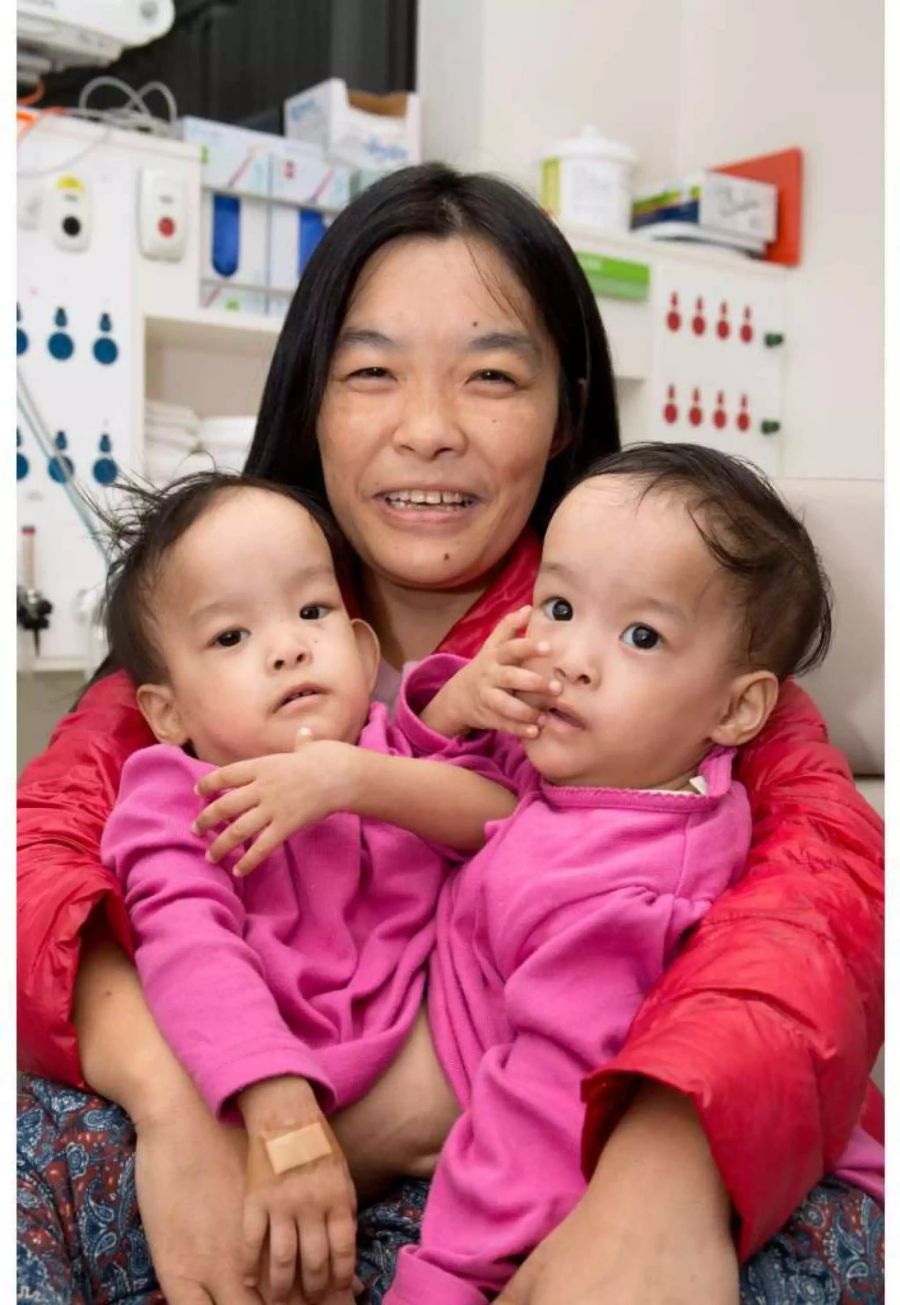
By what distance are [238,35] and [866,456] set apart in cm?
206

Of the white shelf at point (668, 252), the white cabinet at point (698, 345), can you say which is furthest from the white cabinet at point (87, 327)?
the white cabinet at point (698, 345)

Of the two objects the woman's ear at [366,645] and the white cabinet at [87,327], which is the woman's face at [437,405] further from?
the white cabinet at [87,327]

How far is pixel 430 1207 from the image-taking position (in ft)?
3.30

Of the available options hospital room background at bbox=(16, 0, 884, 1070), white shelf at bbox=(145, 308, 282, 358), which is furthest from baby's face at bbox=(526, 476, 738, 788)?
white shelf at bbox=(145, 308, 282, 358)

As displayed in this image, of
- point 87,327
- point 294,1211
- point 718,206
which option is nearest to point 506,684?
point 294,1211

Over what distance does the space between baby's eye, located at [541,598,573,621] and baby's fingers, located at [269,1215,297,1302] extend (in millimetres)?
508

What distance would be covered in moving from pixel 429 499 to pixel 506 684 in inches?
13.3

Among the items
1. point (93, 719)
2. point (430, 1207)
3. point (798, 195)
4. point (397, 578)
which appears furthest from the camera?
point (798, 195)

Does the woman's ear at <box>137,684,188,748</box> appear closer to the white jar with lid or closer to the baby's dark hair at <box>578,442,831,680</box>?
the baby's dark hair at <box>578,442,831,680</box>

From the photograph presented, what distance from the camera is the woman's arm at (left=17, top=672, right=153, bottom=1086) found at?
3.45ft

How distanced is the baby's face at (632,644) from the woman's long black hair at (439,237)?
1.22 feet

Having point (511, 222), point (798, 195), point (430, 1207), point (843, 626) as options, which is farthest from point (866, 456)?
point (430, 1207)

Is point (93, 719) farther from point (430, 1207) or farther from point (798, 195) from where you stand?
point (798, 195)

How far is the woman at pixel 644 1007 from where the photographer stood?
2.93 ft
